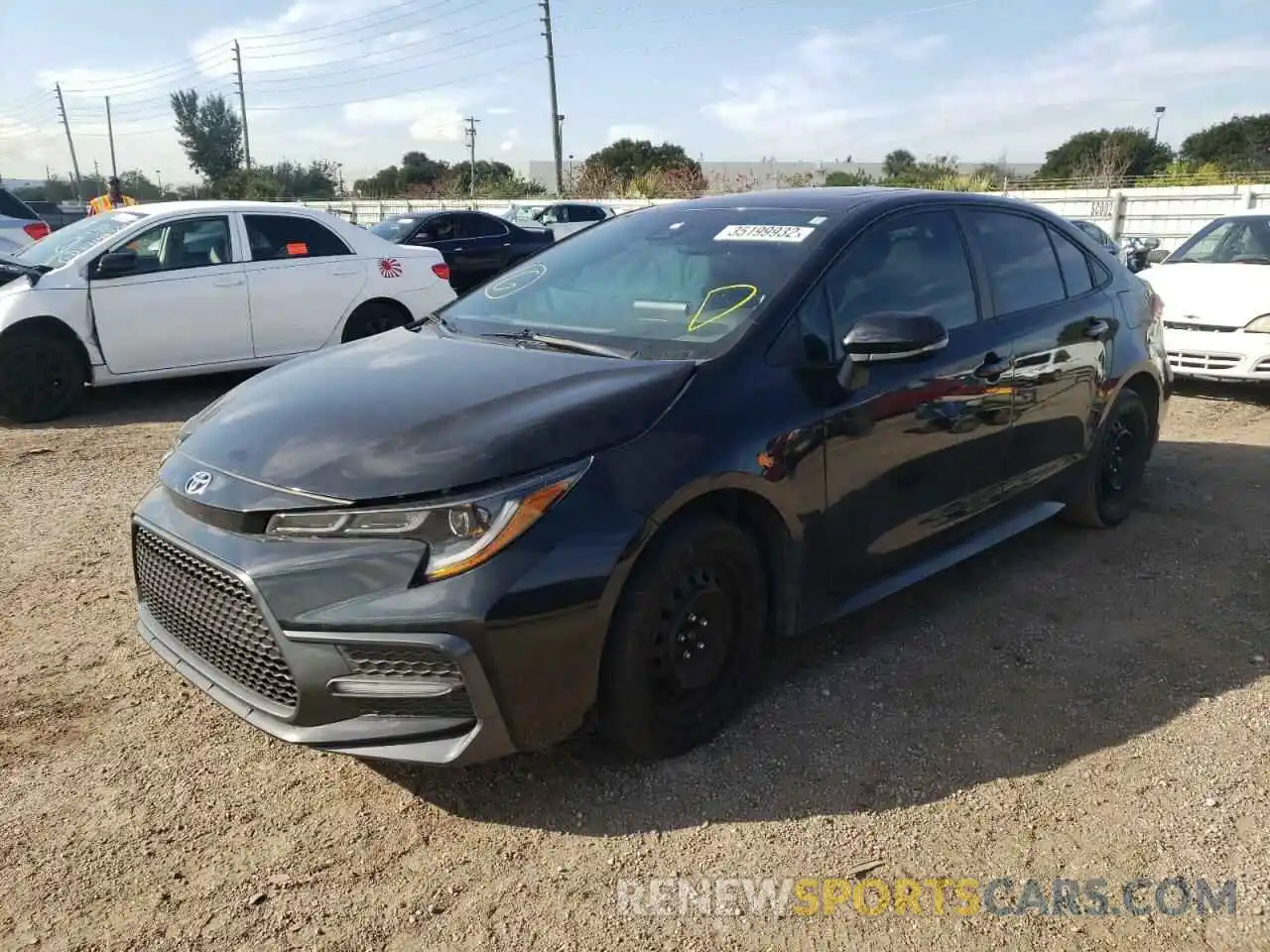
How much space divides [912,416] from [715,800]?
Result: 1.49m

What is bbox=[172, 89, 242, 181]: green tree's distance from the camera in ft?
197

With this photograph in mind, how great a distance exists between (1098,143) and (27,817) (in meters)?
57.0

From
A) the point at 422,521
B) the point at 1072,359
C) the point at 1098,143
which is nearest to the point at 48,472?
the point at 422,521

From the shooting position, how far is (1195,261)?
8562 millimetres

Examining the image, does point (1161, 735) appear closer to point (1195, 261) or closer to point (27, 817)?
point (27, 817)

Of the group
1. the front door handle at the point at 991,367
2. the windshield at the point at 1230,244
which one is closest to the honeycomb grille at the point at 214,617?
the front door handle at the point at 991,367

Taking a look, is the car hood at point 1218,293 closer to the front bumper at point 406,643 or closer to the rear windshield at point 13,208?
the front bumper at point 406,643

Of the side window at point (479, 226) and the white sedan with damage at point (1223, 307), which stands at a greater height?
the side window at point (479, 226)

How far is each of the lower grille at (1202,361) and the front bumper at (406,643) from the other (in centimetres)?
664

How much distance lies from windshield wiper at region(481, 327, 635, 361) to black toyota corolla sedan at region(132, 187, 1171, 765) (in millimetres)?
17

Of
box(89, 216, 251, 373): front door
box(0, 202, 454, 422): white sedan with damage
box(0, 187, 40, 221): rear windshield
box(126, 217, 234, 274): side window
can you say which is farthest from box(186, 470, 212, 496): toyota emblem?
box(0, 187, 40, 221): rear windshield

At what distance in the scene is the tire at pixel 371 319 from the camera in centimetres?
846

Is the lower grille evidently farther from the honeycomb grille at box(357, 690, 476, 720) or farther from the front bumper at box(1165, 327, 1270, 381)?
the honeycomb grille at box(357, 690, 476, 720)

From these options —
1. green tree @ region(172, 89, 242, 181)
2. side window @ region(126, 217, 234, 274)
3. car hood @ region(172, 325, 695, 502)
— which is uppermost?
green tree @ region(172, 89, 242, 181)
